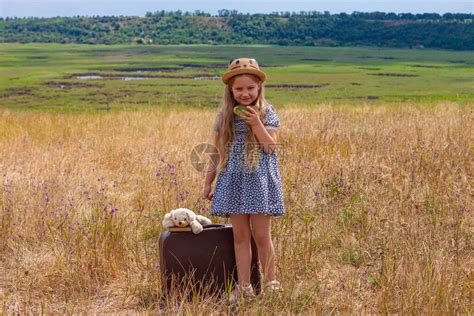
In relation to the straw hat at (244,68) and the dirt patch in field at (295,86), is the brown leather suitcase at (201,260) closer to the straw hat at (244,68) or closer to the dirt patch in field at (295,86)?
the straw hat at (244,68)

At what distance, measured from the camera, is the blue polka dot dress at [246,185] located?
3434 mm

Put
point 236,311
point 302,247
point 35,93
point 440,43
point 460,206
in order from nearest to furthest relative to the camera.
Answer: point 236,311 → point 302,247 → point 460,206 → point 35,93 → point 440,43

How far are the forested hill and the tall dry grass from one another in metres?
101

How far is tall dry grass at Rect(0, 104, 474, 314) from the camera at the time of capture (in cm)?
351

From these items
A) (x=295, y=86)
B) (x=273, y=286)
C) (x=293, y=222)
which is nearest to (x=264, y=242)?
(x=273, y=286)

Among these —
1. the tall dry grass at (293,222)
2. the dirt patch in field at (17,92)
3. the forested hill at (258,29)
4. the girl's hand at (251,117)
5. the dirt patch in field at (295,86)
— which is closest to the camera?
the girl's hand at (251,117)

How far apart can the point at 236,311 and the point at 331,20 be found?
136 m

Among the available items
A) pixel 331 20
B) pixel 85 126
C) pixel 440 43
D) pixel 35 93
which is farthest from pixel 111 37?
pixel 85 126

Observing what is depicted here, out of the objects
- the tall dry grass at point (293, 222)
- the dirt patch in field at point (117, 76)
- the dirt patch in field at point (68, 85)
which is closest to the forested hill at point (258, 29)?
the dirt patch in field at point (117, 76)

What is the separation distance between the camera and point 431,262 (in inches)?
141

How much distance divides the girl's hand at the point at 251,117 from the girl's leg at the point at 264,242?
0.55 m

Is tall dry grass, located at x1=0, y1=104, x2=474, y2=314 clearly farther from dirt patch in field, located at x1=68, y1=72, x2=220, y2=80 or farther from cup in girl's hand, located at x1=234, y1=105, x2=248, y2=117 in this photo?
dirt patch in field, located at x1=68, y1=72, x2=220, y2=80

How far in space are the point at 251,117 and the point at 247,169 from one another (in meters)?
0.30

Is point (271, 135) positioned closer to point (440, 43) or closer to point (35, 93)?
point (35, 93)
